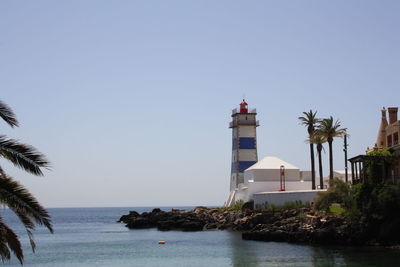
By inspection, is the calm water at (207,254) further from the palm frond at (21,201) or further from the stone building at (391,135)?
the palm frond at (21,201)

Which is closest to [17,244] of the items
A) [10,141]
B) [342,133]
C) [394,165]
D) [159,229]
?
[10,141]

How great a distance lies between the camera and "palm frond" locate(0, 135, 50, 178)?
43.1 feet

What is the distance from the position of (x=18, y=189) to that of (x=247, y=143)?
57.1m

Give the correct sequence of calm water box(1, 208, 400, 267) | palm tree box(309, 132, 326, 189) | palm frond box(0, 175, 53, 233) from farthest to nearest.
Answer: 1. palm tree box(309, 132, 326, 189)
2. calm water box(1, 208, 400, 267)
3. palm frond box(0, 175, 53, 233)

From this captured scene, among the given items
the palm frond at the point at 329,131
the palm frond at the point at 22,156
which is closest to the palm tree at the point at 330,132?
the palm frond at the point at 329,131

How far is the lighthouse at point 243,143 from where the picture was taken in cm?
6844

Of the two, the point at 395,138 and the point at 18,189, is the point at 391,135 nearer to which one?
the point at 395,138

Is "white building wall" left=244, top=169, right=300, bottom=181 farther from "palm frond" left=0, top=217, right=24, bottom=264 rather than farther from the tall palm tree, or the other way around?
"palm frond" left=0, top=217, right=24, bottom=264

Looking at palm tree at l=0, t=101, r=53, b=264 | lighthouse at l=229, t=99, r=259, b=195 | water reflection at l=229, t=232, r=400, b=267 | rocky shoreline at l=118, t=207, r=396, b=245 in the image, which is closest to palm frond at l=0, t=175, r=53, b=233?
palm tree at l=0, t=101, r=53, b=264

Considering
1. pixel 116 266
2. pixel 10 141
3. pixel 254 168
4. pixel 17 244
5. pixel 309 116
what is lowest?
pixel 116 266

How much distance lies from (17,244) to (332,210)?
35363 mm

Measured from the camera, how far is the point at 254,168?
62656 mm

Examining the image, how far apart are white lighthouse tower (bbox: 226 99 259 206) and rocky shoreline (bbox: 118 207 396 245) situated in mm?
4642

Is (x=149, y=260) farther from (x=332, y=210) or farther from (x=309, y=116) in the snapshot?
(x=309, y=116)
